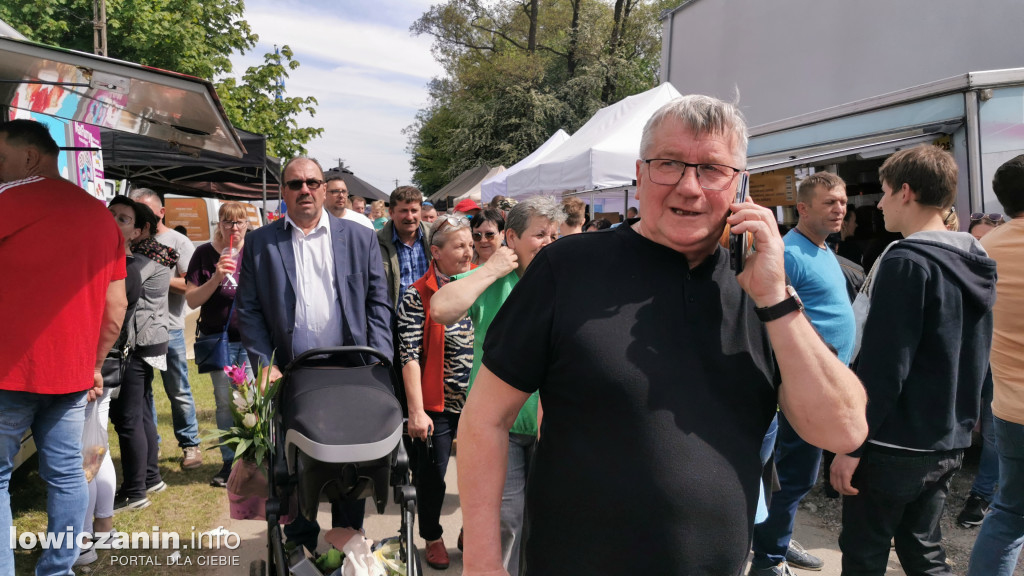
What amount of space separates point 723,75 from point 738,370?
1147 cm

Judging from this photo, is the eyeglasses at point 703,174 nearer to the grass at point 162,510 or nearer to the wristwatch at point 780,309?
the wristwatch at point 780,309

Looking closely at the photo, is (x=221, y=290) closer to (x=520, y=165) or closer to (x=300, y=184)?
(x=300, y=184)

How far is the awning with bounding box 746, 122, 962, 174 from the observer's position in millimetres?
5008

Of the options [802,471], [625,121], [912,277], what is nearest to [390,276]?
[802,471]

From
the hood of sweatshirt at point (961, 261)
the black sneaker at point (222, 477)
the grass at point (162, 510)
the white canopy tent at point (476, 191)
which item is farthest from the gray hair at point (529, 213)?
the white canopy tent at point (476, 191)

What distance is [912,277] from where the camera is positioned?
8.11 feet

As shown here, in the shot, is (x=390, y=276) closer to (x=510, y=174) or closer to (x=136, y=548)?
(x=136, y=548)

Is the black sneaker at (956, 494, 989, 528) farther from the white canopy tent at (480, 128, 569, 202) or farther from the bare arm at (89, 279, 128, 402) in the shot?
the white canopy tent at (480, 128, 569, 202)

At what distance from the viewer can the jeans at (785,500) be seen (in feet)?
11.2

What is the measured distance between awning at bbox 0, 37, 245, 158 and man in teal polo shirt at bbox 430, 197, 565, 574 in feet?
4.71

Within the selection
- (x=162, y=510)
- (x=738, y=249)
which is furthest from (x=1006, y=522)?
(x=162, y=510)

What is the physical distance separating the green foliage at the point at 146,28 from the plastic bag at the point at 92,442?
16206 millimetres

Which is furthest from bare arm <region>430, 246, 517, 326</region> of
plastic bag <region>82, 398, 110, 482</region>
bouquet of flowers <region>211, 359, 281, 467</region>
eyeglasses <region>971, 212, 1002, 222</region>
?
eyeglasses <region>971, 212, 1002, 222</region>

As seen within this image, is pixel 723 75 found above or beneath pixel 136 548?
above
